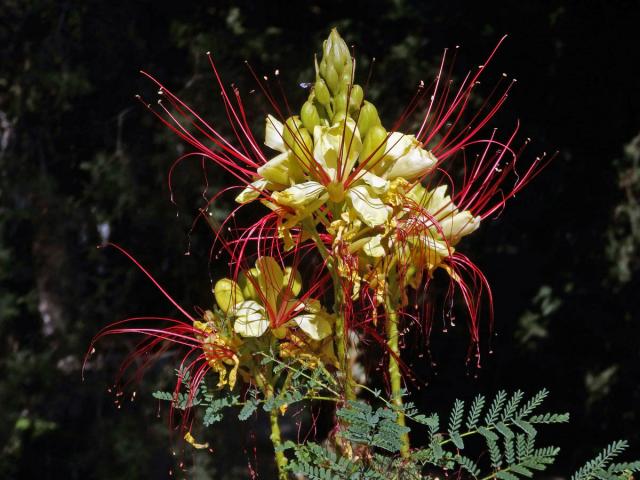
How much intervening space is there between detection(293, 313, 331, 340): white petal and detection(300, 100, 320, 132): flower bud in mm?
251

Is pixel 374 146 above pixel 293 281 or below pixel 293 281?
above

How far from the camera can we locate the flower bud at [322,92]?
1.22m

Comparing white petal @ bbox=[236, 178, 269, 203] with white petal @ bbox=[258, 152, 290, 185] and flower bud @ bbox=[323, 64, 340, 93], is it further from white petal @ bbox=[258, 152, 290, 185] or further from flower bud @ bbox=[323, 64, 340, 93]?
flower bud @ bbox=[323, 64, 340, 93]

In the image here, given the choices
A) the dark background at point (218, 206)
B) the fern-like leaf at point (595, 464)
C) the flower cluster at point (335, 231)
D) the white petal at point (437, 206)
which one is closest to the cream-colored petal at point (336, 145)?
the flower cluster at point (335, 231)

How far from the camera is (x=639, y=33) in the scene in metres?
4.13

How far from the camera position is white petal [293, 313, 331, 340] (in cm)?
123

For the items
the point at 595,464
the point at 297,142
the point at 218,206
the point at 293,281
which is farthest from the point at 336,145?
the point at 218,206

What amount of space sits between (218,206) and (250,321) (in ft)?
11.3

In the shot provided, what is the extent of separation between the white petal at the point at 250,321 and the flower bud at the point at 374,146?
25 centimetres

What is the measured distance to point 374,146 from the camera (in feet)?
3.96

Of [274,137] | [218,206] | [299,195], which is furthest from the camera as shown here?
[218,206]

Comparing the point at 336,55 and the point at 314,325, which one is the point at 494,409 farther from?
the point at 336,55

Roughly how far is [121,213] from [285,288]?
12.4 ft

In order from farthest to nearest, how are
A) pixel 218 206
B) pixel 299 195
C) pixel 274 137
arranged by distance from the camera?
1. pixel 218 206
2. pixel 274 137
3. pixel 299 195
